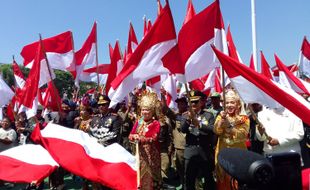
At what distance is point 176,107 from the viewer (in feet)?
22.8

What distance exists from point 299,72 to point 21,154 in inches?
300

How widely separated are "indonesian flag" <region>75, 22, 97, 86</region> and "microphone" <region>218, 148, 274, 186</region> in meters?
7.16

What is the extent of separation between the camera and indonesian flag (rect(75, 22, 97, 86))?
28.3 feet

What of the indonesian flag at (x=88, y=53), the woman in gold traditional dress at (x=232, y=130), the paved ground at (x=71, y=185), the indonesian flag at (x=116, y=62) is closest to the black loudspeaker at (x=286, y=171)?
the woman in gold traditional dress at (x=232, y=130)

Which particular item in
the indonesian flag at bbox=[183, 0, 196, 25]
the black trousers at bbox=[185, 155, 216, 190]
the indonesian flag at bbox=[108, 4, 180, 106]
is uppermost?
the indonesian flag at bbox=[183, 0, 196, 25]

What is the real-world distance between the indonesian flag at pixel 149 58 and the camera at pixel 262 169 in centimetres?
289

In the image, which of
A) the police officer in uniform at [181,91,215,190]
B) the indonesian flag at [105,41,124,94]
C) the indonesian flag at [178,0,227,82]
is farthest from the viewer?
the indonesian flag at [105,41,124,94]

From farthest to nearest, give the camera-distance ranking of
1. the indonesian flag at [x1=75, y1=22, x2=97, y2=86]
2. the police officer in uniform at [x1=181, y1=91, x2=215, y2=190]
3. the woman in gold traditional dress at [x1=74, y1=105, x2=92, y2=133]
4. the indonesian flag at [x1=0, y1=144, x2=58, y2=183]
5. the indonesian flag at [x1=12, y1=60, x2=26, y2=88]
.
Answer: the indonesian flag at [x1=12, y1=60, x2=26, y2=88]
the indonesian flag at [x1=75, y1=22, x2=97, y2=86]
the woman in gold traditional dress at [x1=74, y1=105, x2=92, y2=133]
the police officer in uniform at [x1=181, y1=91, x2=215, y2=190]
the indonesian flag at [x1=0, y1=144, x2=58, y2=183]

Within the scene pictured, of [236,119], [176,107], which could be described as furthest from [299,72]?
[236,119]

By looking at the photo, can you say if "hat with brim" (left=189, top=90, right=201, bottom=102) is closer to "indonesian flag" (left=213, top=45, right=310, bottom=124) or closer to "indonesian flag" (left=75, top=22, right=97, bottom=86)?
"indonesian flag" (left=213, top=45, right=310, bottom=124)

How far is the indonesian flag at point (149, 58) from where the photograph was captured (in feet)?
15.2

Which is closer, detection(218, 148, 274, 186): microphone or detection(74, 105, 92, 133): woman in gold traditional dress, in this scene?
detection(218, 148, 274, 186): microphone

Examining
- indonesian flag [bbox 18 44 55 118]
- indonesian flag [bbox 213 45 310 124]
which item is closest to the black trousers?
indonesian flag [bbox 213 45 310 124]

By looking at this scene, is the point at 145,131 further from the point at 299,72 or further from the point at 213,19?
the point at 299,72
